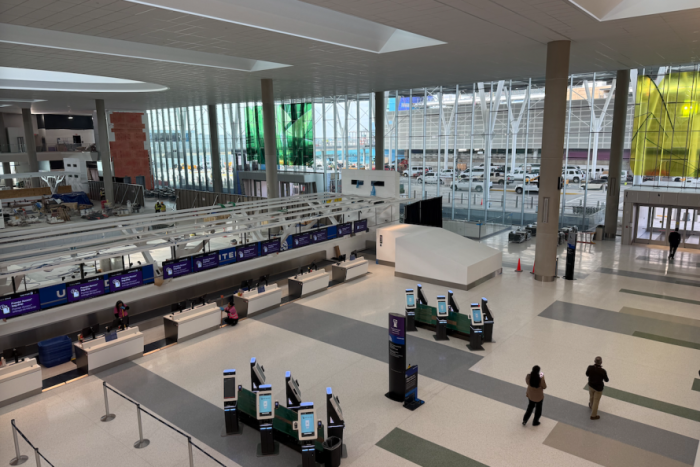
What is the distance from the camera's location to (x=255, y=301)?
12.7 m

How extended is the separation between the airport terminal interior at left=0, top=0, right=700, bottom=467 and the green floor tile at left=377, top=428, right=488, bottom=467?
0.16ft

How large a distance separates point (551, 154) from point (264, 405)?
1245 cm

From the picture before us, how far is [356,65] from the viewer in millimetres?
17875

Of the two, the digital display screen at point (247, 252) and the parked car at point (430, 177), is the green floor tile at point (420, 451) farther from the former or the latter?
the parked car at point (430, 177)

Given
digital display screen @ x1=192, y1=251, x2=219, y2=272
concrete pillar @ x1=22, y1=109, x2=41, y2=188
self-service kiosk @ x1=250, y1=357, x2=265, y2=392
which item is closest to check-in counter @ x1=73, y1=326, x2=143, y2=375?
digital display screen @ x1=192, y1=251, x2=219, y2=272

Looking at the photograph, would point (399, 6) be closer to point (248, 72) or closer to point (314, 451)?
point (314, 451)

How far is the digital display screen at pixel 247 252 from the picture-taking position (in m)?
14.4

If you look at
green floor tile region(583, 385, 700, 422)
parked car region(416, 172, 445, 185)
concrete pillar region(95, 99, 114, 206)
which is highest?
concrete pillar region(95, 99, 114, 206)

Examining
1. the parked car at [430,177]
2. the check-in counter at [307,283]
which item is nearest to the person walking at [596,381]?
the check-in counter at [307,283]

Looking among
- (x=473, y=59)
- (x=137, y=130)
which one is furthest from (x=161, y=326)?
(x=137, y=130)

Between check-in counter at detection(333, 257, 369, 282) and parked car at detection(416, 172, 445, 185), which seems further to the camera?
parked car at detection(416, 172, 445, 185)

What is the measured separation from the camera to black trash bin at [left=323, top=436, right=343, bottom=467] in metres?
6.33

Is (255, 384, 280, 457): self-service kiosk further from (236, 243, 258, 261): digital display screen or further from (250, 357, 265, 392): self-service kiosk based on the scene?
(236, 243, 258, 261): digital display screen

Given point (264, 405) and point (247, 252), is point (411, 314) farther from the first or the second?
point (247, 252)
